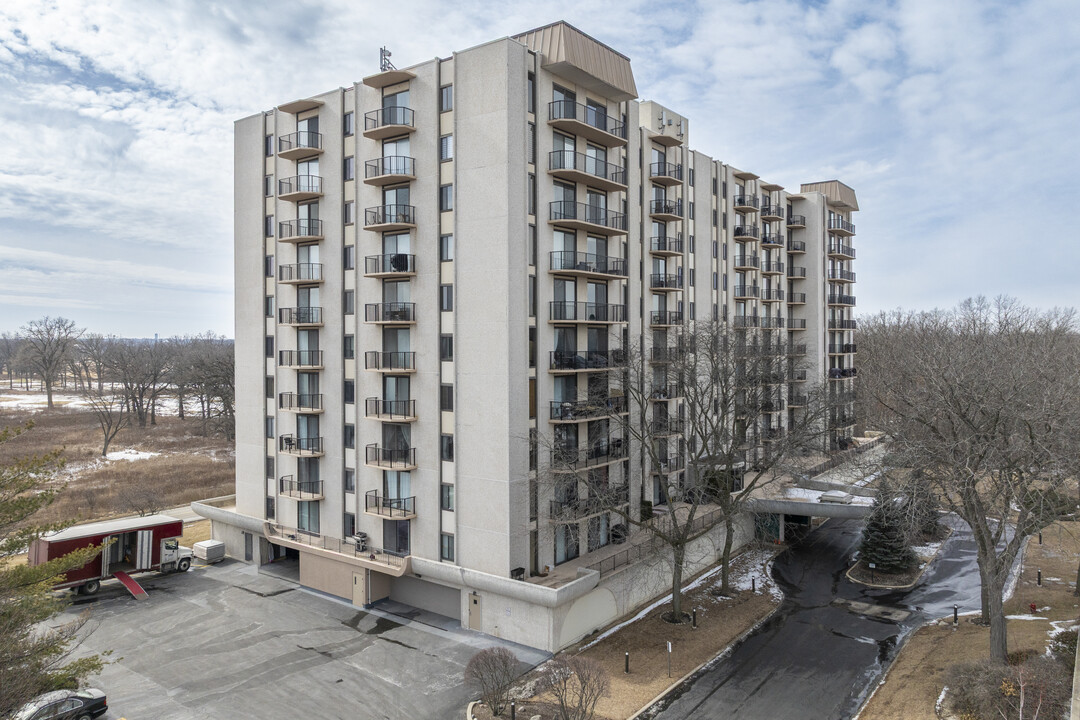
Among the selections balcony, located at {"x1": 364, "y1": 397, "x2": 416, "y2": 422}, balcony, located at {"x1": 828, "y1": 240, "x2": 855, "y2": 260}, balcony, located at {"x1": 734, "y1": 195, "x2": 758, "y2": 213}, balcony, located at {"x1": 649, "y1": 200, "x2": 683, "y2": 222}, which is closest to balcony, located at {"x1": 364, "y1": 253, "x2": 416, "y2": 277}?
balcony, located at {"x1": 364, "y1": 397, "x2": 416, "y2": 422}

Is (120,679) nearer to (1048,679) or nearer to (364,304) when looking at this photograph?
(364,304)

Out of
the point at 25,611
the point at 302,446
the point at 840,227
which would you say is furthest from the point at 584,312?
the point at 840,227

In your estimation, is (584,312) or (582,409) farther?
(584,312)

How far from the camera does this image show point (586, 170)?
97.8 ft

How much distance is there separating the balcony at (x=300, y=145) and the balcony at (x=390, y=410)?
12884 mm

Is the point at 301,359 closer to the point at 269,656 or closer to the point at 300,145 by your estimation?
the point at 300,145

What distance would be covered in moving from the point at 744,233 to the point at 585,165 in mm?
22065

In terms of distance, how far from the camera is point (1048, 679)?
19625mm

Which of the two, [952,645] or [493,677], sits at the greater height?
[493,677]

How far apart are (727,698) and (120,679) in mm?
21688

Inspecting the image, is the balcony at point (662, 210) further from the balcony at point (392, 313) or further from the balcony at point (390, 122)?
the balcony at point (392, 313)

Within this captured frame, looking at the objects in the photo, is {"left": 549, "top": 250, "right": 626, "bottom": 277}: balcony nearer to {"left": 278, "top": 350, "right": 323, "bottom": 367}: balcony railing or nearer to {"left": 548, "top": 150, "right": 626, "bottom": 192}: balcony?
{"left": 548, "top": 150, "right": 626, "bottom": 192}: balcony

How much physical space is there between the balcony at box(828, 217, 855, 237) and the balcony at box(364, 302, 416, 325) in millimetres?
43985

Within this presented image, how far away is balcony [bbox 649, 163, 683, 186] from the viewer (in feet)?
121
